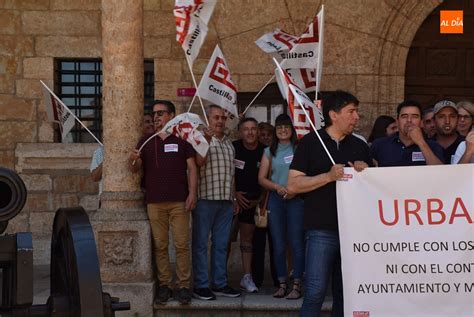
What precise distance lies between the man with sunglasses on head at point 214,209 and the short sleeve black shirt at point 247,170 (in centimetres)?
32

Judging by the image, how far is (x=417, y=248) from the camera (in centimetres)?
506

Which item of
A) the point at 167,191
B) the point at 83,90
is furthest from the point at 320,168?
the point at 83,90

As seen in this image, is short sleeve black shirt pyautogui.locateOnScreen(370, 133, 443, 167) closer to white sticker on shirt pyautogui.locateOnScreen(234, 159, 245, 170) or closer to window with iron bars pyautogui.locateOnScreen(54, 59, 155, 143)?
white sticker on shirt pyautogui.locateOnScreen(234, 159, 245, 170)

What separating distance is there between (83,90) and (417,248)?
5.61 m

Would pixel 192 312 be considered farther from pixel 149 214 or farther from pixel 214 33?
pixel 214 33

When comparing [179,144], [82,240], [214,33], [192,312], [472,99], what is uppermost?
[214,33]

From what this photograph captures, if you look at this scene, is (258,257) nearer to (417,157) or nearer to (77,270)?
(417,157)

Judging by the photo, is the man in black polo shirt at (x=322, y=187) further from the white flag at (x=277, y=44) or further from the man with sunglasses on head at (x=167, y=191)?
the white flag at (x=277, y=44)

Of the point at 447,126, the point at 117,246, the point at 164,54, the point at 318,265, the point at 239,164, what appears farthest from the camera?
the point at 164,54

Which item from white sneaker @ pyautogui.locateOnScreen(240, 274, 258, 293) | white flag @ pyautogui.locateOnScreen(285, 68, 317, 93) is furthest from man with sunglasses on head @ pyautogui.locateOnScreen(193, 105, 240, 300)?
white flag @ pyautogui.locateOnScreen(285, 68, 317, 93)

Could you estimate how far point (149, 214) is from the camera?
654 cm

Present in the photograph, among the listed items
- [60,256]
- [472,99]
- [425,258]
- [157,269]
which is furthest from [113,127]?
[472,99]

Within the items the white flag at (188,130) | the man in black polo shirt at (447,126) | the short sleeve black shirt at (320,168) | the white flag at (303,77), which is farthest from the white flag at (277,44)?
the short sleeve black shirt at (320,168)

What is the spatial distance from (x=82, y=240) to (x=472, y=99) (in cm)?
735
